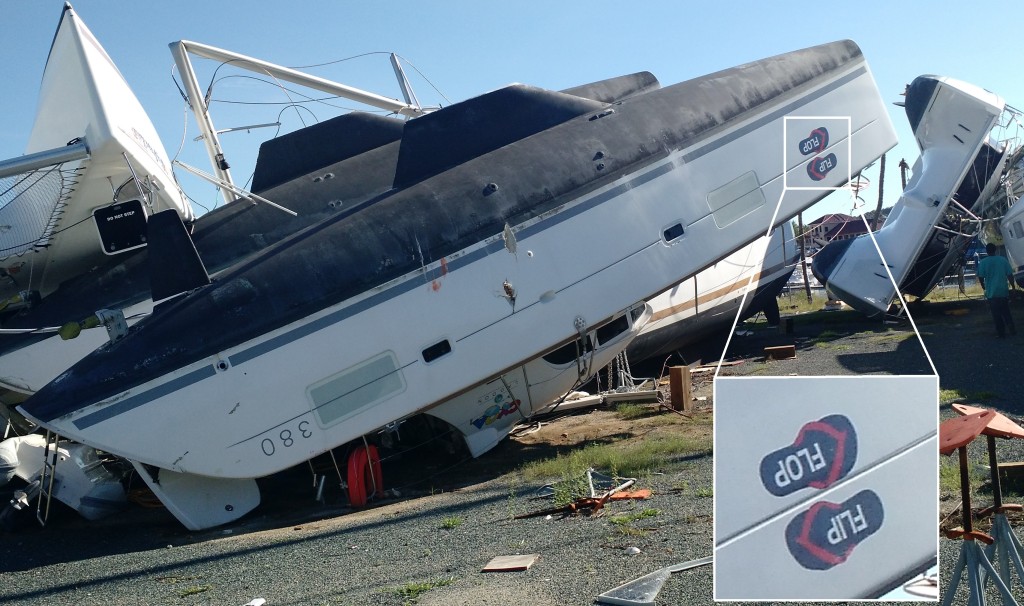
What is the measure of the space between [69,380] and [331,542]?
3.95 metres

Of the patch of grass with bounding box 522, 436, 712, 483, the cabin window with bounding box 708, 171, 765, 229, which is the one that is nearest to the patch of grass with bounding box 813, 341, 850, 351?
the cabin window with bounding box 708, 171, 765, 229

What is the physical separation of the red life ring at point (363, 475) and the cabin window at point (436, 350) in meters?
1.43

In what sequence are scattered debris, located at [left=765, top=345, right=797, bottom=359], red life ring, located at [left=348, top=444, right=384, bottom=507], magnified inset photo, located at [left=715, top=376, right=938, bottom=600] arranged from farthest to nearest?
scattered debris, located at [left=765, top=345, right=797, bottom=359]
red life ring, located at [left=348, top=444, right=384, bottom=507]
magnified inset photo, located at [left=715, top=376, right=938, bottom=600]

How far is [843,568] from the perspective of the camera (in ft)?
12.2

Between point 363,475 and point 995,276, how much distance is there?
13184 millimetres

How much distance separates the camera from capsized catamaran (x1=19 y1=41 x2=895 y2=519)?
1023cm

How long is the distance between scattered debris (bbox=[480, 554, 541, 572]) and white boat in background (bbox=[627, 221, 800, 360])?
11.0 meters

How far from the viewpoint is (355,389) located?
10719mm

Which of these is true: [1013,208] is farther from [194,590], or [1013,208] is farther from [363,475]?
[194,590]

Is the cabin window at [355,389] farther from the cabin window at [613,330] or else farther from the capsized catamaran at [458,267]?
the cabin window at [613,330]

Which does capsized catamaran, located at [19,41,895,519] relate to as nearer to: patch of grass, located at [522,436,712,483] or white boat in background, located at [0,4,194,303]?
patch of grass, located at [522,436,712,483]

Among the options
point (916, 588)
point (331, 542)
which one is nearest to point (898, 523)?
point (916, 588)

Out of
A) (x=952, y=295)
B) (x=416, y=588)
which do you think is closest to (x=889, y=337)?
(x=952, y=295)

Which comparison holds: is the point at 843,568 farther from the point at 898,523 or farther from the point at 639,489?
the point at 639,489
